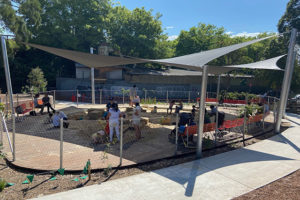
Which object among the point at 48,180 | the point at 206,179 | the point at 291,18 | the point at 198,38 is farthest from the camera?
the point at 198,38

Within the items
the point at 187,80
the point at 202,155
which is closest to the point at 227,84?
the point at 187,80

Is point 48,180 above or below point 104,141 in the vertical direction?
below

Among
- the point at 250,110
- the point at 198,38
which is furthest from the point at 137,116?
the point at 198,38

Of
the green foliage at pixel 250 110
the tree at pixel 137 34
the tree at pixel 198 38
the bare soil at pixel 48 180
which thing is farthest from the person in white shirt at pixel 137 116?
the tree at pixel 198 38

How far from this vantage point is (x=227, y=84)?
30812 mm

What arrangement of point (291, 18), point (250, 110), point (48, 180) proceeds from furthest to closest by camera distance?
point (291, 18) → point (250, 110) → point (48, 180)

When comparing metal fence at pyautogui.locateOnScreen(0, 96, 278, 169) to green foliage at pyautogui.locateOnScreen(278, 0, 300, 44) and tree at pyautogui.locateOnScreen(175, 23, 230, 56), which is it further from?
tree at pyautogui.locateOnScreen(175, 23, 230, 56)

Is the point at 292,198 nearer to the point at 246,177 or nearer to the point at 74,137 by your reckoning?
the point at 246,177

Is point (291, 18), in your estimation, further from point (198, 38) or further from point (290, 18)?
point (198, 38)

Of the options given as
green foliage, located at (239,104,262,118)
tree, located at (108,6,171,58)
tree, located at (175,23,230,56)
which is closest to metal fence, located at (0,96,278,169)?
green foliage, located at (239,104,262,118)

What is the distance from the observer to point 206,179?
5266mm

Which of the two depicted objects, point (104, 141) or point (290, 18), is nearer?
point (104, 141)

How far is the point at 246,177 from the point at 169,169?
2003 millimetres

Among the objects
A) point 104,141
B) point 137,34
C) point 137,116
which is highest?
point 137,34
